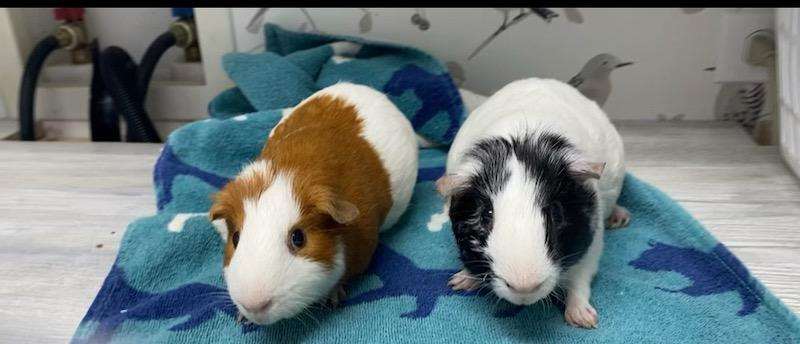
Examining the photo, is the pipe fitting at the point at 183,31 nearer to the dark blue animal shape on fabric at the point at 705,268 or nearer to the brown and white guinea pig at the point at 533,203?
the brown and white guinea pig at the point at 533,203

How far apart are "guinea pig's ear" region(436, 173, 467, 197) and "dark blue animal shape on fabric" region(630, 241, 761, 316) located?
13.8 inches

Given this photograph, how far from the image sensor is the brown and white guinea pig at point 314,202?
0.75 metres

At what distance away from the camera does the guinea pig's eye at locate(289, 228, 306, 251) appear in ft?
2.58

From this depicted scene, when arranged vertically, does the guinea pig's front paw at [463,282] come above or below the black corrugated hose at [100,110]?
below

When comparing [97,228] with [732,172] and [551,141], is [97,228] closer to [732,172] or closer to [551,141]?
[551,141]

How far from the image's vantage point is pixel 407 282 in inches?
37.3

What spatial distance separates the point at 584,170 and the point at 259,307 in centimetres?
47

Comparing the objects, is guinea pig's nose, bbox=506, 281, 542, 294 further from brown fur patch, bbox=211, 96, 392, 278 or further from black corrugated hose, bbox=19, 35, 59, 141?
black corrugated hose, bbox=19, 35, 59, 141

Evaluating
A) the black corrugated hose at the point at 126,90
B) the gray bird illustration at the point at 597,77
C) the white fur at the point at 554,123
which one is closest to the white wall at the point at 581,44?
the gray bird illustration at the point at 597,77

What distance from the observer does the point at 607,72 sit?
1536 mm

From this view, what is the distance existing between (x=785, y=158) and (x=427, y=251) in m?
0.84

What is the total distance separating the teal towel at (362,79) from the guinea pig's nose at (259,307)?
75 centimetres

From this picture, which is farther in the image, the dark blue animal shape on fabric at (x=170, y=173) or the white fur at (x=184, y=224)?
the dark blue animal shape on fabric at (x=170, y=173)

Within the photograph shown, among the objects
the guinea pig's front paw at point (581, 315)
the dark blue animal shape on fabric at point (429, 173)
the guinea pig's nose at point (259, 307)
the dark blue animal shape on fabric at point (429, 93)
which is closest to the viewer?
the guinea pig's nose at point (259, 307)
